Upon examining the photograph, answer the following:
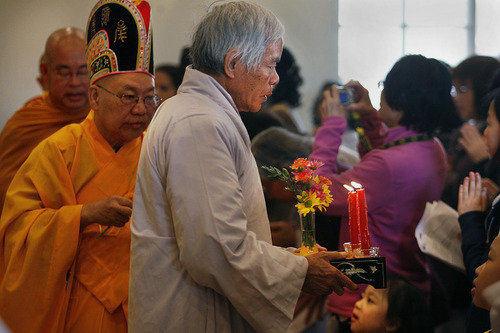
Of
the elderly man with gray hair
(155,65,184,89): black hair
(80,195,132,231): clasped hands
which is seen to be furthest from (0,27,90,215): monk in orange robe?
the elderly man with gray hair

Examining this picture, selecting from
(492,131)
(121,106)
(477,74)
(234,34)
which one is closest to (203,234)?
(234,34)

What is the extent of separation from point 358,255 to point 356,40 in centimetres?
171

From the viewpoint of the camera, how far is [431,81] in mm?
3252

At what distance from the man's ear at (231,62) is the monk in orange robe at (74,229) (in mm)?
665

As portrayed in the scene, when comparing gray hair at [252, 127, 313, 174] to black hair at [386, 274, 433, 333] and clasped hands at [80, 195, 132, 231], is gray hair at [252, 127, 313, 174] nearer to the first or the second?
black hair at [386, 274, 433, 333]

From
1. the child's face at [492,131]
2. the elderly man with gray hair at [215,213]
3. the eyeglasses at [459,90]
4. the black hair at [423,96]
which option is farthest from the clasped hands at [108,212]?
the eyeglasses at [459,90]

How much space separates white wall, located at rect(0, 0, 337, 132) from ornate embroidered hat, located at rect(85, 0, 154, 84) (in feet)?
1.77

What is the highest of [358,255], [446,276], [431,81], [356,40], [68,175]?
[356,40]

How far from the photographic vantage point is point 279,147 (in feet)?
11.6

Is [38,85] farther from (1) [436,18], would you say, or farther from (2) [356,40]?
(1) [436,18]

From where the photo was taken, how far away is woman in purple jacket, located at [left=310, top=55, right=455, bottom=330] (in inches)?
124

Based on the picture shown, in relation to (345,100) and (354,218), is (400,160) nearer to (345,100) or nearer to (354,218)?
(345,100)

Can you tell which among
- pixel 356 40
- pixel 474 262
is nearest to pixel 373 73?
pixel 356 40

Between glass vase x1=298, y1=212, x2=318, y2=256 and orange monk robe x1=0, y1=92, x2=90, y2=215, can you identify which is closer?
glass vase x1=298, y1=212, x2=318, y2=256
